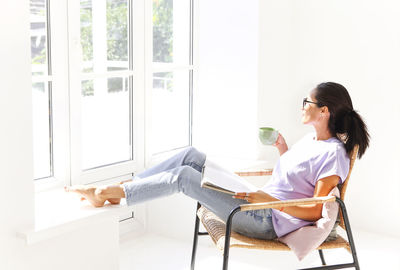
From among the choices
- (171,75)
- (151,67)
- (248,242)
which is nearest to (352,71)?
(171,75)

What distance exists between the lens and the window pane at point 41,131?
3.13m

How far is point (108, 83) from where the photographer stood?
3555 millimetres

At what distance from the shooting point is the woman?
266 cm

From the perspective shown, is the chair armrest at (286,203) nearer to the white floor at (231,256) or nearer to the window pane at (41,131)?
the white floor at (231,256)

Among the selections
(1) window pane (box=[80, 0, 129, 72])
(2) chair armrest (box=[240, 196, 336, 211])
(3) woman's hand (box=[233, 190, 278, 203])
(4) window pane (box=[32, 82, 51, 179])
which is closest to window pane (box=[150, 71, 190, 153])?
(1) window pane (box=[80, 0, 129, 72])

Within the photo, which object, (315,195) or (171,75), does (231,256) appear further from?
(171,75)

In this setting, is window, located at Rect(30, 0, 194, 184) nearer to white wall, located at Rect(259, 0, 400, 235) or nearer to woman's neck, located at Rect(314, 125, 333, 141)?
white wall, located at Rect(259, 0, 400, 235)

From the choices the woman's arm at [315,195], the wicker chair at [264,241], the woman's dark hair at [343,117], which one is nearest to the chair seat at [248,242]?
the wicker chair at [264,241]

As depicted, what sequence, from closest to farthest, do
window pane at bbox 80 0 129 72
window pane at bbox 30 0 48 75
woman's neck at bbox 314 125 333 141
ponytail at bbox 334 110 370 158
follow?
ponytail at bbox 334 110 370 158 < woman's neck at bbox 314 125 333 141 < window pane at bbox 30 0 48 75 < window pane at bbox 80 0 129 72

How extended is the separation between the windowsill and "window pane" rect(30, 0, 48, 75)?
2.09 feet

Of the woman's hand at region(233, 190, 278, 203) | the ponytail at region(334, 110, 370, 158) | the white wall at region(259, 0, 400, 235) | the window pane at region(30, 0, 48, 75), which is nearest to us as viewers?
the woman's hand at region(233, 190, 278, 203)

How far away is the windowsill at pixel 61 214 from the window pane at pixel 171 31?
1278 mm

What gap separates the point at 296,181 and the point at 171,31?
5.42 feet

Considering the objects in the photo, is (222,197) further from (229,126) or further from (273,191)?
(229,126)
